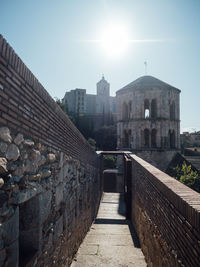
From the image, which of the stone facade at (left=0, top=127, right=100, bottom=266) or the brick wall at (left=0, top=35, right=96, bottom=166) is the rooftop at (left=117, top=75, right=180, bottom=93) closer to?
the stone facade at (left=0, top=127, right=100, bottom=266)

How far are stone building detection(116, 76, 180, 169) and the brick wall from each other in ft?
71.8

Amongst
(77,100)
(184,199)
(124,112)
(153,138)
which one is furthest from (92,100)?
(184,199)

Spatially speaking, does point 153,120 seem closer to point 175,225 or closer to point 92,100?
point 175,225

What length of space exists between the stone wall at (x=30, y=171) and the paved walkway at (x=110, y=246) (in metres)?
0.94

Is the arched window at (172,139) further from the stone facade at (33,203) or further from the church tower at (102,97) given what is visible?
the church tower at (102,97)

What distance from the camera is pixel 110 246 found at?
5816 millimetres

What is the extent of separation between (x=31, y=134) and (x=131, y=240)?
530 centimetres

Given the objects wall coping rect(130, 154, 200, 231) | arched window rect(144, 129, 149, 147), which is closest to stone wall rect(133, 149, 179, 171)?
arched window rect(144, 129, 149, 147)

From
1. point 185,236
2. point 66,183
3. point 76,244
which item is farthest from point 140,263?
point 185,236

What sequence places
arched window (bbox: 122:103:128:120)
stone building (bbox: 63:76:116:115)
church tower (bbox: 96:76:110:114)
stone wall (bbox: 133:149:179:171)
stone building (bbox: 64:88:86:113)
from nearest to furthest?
stone wall (bbox: 133:149:179:171), arched window (bbox: 122:103:128:120), stone building (bbox: 64:88:86:113), stone building (bbox: 63:76:116:115), church tower (bbox: 96:76:110:114)

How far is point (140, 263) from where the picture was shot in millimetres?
4801

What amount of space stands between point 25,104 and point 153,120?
23651 mm

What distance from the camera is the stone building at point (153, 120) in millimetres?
24469

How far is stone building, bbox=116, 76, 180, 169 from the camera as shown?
24.5 metres
